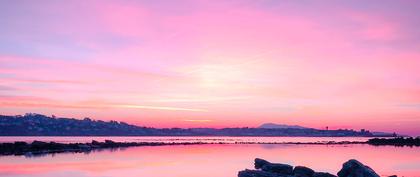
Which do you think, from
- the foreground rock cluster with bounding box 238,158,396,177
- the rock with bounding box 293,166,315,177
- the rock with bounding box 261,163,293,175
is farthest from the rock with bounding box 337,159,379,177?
the rock with bounding box 261,163,293,175

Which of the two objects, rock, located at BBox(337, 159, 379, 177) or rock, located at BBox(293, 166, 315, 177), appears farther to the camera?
rock, located at BBox(293, 166, 315, 177)

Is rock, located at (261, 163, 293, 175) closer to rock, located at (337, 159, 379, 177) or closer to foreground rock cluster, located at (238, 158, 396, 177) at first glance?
foreground rock cluster, located at (238, 158, 396, 177)

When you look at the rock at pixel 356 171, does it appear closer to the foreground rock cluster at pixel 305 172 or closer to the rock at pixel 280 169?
the foreground rock cluster at pixel 305 172

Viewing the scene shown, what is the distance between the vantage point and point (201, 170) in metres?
39.1

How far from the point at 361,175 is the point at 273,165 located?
613 centimetres

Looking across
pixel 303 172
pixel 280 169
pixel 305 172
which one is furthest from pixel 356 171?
pixel 280 169

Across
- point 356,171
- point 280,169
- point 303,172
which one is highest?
point 356,171

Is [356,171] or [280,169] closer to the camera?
[356,171]

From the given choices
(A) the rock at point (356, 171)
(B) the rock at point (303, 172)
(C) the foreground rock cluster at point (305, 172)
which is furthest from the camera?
(B) the rock at point (303, 172)

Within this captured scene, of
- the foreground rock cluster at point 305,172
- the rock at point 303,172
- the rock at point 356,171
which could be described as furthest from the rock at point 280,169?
the rock at point 356,171

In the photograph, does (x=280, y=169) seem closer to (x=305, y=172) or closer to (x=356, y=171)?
(x=305, y=172)

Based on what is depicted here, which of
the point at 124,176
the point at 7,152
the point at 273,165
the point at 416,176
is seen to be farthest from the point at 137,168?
the point at 7,152

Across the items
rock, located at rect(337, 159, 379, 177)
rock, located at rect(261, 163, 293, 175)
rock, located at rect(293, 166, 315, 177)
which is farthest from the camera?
rock, located at rect(261, 163, 293, 175)

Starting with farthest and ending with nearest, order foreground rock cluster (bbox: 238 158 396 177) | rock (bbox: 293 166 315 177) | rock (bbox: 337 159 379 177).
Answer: rock (bbox: 293 166 315 177), foreground rock cluster (bbox: 238 158 396 177), rock (bbox: 337 159 379 177)
